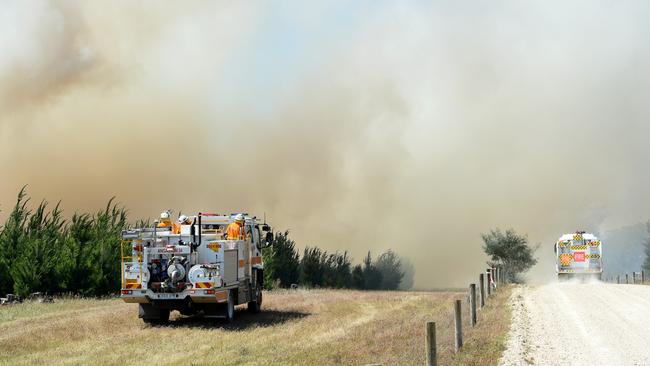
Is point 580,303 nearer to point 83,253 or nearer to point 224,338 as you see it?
point 224,338

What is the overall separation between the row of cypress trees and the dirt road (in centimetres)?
1998

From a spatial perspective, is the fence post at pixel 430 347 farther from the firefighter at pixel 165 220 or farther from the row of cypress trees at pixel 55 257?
the row of cypress trees at pixel 55 257

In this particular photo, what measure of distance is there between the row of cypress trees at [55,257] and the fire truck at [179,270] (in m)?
14.5

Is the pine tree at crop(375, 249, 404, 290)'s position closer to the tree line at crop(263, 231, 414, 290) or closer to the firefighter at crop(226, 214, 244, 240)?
the tree line at crop(263, 231, 414, 290)

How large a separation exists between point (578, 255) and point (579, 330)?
32993mm

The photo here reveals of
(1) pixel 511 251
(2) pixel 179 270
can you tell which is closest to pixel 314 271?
(1) pixel 511 251

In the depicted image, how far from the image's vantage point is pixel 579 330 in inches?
791

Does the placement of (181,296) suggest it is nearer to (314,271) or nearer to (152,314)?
(152,314)

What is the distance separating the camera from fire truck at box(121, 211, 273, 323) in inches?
840

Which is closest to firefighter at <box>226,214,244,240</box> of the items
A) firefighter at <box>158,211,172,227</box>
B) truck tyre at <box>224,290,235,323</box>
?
truck tyre at <box>224,290,235,323</box>

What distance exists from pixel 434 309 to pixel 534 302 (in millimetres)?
4605

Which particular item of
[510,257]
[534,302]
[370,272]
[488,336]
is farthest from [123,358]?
[370,272]

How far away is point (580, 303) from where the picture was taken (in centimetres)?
2800

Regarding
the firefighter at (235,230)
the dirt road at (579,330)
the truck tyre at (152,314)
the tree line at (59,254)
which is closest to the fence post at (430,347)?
the dirt road at (579,330)
